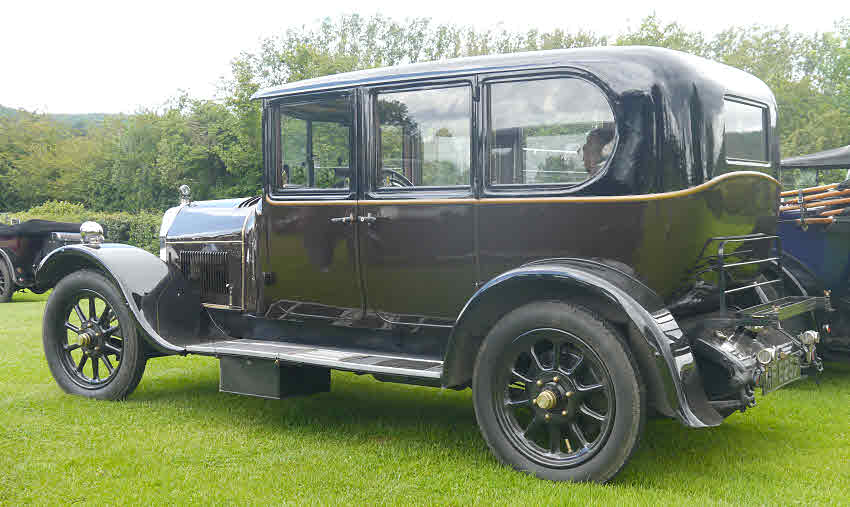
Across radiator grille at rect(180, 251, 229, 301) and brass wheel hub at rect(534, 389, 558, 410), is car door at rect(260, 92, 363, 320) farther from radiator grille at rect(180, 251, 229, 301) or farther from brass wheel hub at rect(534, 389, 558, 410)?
brass wheel hub at rect(534, 389, 558, 410)

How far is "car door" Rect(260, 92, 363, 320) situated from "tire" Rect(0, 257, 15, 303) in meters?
10.8

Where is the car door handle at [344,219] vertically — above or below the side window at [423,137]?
below

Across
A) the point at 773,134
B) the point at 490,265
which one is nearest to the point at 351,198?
the point at 490,265

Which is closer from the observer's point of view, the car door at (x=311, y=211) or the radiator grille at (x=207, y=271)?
the car door at (x=311, y=211)

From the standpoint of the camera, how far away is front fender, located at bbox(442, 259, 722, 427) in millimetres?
3688

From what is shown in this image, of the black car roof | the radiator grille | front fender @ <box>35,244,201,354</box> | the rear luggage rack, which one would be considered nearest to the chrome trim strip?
the radiator grille

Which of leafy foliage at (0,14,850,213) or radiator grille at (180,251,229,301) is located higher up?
leafy foliage at (0,14,850,213)

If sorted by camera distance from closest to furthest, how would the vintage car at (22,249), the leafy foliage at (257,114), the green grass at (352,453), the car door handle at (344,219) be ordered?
the green grass at (352,453) → the car door handle at (344,219) → the vintage car at (22,249) → the leafy foliage at (257,114)

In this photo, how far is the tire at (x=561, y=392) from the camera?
377cm

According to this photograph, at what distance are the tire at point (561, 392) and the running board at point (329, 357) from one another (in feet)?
1.26

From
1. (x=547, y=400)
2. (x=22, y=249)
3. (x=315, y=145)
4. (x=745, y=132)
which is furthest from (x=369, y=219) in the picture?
(x=22, y=249)

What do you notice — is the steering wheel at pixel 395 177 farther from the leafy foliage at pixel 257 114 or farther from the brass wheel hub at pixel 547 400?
the leafy foliage at pixel 257 114

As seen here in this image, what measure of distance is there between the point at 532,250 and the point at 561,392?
803 millimetres

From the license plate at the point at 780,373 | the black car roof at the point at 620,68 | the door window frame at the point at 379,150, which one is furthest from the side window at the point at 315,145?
the license plate at the point at 780,373
